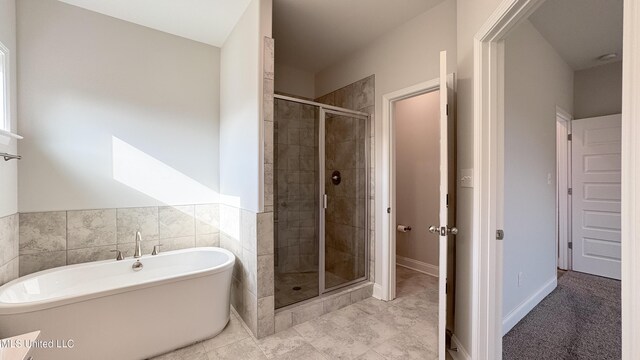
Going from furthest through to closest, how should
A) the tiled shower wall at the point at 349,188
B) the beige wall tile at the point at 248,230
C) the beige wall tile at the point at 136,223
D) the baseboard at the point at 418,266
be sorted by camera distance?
the baseboard at the point at 418,266 < the tiled shower wall at the point at 349,188 < the beige wall tile at the point at 136,223 < the beige wall tile at the point at 248,230

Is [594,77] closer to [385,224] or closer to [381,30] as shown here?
[381,30]

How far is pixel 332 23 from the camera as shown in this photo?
258 cm

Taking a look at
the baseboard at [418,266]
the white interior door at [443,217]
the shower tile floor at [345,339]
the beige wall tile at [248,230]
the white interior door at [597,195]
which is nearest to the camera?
the white interior door at [443,217]

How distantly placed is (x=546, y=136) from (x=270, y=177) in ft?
9.50

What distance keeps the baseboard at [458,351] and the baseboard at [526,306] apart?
61cm

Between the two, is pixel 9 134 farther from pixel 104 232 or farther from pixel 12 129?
pixel 104 232

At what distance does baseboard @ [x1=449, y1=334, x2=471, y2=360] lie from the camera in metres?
1.74

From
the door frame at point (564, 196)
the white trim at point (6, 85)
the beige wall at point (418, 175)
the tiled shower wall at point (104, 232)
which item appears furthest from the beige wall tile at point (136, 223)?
the door frame at point (564, 196)

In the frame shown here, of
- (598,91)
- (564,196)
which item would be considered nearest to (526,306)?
(564,196)

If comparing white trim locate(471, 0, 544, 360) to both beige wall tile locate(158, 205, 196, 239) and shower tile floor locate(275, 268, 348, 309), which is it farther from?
beige wall tile locate(158, 205, 196, 239)

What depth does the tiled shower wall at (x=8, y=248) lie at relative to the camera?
1.81 m

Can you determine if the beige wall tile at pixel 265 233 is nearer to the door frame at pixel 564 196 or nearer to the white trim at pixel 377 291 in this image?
the white trim at pixel 377 291

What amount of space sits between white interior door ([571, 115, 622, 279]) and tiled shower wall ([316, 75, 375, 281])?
290cm
